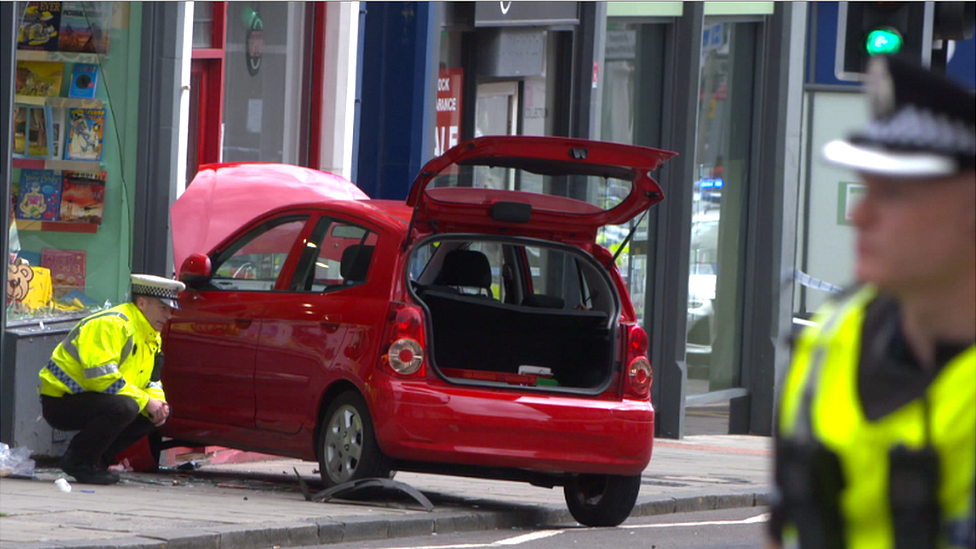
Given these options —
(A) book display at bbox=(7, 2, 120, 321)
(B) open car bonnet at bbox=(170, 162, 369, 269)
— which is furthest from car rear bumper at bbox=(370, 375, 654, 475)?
(A) book display at bbox=(7, 2, 120, 321)

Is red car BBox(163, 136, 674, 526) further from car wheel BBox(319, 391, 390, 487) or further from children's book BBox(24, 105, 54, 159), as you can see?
children's book BBox(24, 105, 54, 159)

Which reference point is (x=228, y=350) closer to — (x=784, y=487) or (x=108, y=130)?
(x=108, y=130)

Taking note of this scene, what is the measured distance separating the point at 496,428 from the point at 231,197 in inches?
127

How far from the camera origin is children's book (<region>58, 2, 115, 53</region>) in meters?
10.6

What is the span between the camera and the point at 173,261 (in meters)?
11.2

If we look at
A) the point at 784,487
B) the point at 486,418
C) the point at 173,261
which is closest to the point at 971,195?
the point at 784,487

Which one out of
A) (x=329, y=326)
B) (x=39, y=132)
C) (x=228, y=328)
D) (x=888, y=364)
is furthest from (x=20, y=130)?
(x=888, y=364)

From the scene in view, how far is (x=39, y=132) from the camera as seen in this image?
1061 cm

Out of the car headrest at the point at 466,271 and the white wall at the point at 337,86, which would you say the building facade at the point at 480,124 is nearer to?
the white wall at the point at 337,86

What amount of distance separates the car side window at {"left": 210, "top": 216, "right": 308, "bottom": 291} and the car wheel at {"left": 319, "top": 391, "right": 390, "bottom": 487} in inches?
39.3

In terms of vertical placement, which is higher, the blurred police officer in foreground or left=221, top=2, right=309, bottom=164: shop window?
left=221, top=2, right=309, bottom=164: shop window

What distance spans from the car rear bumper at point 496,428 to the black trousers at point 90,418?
162cm

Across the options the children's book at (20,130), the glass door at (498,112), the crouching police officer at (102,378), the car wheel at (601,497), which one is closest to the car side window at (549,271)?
the glass door at (498,112)

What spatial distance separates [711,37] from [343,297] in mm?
8228
